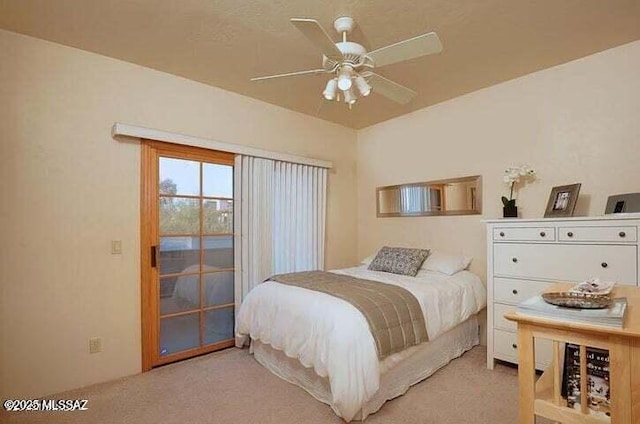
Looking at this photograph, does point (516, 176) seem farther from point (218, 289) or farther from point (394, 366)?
point (218, 289)

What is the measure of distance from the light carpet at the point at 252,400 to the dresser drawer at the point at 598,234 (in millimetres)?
1153

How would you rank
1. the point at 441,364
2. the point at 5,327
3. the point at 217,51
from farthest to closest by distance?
the point at 441,364
the point at 217,51
the point at 5,327

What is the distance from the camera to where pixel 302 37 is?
2.31m

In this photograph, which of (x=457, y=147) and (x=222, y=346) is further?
(x=457, y=147)

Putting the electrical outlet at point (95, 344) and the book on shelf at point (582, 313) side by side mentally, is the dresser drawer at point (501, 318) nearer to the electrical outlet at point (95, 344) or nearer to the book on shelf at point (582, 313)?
the book on shelf at point (582, 313)

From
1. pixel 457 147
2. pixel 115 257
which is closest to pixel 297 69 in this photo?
pixel 457 147

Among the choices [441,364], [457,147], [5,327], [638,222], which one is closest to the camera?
[638,222]

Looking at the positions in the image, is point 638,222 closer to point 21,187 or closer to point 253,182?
point 253,182

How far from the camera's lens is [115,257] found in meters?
2.61

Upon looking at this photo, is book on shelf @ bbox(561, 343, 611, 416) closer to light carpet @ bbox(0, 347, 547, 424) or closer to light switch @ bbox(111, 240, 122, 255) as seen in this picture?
light carpet @ bbox(0, 347, 547, 424)

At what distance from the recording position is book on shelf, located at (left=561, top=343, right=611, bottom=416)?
3.39 ft

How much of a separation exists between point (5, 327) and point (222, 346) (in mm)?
1621

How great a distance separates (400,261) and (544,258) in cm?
124

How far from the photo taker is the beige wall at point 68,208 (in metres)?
2.23
